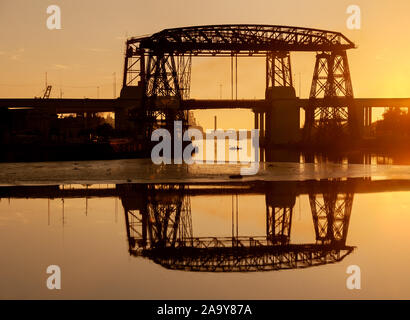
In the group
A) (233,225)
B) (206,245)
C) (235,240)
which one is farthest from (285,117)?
(206,245)

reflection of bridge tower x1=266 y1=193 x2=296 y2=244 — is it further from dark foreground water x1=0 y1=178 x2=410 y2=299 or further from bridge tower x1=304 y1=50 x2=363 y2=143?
bridge tower x1=304 y1=50 x2=363 y2=143

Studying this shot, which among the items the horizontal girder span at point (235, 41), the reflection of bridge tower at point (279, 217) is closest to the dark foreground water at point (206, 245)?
the reflection of bridge tower at point (279, 217)

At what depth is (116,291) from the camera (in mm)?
8578

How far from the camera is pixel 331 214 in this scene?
16.0 m

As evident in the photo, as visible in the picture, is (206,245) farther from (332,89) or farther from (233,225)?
(332,89)

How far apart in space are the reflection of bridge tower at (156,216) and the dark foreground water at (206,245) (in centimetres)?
4

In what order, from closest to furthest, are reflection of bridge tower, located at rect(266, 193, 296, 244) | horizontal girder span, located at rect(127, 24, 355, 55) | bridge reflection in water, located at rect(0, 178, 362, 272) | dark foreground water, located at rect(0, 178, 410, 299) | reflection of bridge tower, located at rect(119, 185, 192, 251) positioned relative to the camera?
dark foreground water, located at rect(0, 178, 410, 299), bridge reflection in water, located at rect(0, 178, 362, 272), reflection of bridge tower, located at rect(119, 185, 192, 251), reflection of bridge tower, located at rect(266, 193, 296, 244), horizontal girder span, located at rect(127, 24, 355, 55)

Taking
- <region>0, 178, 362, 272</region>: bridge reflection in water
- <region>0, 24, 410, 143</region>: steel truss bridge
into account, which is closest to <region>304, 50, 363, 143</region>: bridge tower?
<region>0, 24, 410, 143</region>: steel truss bridge

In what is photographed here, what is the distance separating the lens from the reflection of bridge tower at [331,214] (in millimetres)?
13046

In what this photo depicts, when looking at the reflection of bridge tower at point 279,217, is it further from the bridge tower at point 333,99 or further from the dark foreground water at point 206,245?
the bridge tower at point 333,99

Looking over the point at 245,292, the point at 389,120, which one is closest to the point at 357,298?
the point at 245,292

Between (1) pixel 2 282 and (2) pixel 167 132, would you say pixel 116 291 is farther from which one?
(2) pixel 167 132

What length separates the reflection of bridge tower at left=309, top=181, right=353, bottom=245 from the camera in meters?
13.0

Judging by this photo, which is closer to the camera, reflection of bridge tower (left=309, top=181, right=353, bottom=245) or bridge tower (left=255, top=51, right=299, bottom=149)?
reflection of bridge tower (left=309, top=181, right=353, bottom=245)
